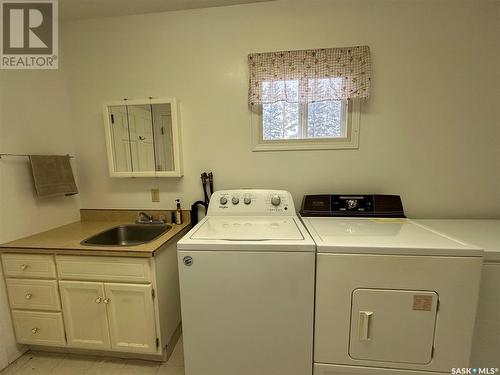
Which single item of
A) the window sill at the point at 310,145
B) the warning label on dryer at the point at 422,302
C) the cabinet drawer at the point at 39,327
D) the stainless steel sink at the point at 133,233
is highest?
the window sill at the point at 310,145

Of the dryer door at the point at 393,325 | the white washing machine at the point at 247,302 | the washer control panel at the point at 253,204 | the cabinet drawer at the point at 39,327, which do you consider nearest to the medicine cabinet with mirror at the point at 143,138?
the washer control panel at the point at 253,204

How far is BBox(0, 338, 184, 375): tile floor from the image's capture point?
4.74 feet

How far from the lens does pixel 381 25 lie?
162 centimetres

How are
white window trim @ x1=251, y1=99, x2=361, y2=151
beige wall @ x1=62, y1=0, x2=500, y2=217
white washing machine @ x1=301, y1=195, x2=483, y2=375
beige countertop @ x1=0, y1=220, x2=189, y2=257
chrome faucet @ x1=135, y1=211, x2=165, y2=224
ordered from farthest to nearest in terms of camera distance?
chrome faucet @ x1=135, y1=211, x2=165, y2=224 < white window trim @ x1=251, y1=99, x2=361, y2=151 < beige wall @ x1=62, y1=0, x2=500, y2=217 < beige countertop @ x1=0, y1=220, x2=189, y2=257 < white washing machine @ x1=301, y1=195, x2=483, y2=375

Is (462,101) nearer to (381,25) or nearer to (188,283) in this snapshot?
(381,25)

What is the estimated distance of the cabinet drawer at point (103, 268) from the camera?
1345 mm

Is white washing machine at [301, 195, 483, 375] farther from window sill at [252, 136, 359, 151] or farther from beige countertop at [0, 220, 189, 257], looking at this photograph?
beige countertop at [0, 220, 189, 257]

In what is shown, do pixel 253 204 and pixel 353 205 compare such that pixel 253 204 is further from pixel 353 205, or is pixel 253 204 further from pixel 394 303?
pixel 394 303

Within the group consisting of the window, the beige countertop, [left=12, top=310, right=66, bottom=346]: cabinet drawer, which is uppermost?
the window

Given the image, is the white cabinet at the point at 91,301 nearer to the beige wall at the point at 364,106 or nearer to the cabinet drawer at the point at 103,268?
the cabinet drawer at the point at 103,268

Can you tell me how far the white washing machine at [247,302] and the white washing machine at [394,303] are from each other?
9 centimetres

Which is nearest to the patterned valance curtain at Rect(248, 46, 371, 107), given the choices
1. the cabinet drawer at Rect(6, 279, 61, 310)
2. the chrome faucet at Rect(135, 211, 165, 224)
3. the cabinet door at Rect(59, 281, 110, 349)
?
the chrome faucet at Rect(135, 211, 165, 224)

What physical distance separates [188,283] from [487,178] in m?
2.25

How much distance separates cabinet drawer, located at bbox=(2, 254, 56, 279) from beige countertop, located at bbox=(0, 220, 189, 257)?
0.15 feet
